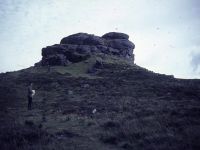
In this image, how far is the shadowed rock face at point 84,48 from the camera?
59731 millimetres

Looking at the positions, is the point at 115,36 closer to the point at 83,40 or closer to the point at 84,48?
the point at 83,40

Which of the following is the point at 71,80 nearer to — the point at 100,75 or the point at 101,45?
the point at 100,75

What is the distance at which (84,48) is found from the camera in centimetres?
6397

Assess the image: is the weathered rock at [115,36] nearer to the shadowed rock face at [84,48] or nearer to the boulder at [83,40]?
the shadowed rock face at [84,48]

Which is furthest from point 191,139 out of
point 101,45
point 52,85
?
point 101,45

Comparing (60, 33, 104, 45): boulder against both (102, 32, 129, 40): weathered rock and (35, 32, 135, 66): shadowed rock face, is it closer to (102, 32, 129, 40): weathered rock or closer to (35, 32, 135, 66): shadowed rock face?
(35, 32, 135, 66): shadowed rock face

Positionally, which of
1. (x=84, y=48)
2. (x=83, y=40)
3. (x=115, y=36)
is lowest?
(x=84, y=48)

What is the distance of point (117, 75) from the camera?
48.3m

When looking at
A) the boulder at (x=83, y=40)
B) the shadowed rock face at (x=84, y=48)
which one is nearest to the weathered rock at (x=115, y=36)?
the shadowed rock face at (x=84, y=48)

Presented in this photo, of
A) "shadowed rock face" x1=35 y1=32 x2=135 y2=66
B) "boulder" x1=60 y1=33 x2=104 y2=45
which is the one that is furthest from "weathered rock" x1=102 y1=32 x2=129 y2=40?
"boulder" x1=60 y1=33 x2=104 y2=45

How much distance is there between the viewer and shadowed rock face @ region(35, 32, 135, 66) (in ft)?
196

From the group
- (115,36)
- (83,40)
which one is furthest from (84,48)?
(115,36)

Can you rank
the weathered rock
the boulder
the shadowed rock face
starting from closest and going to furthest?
the shadowed rock face
the boulder
the weathered rock

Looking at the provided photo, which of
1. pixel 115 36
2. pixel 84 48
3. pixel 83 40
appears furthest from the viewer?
pixel 115 36
